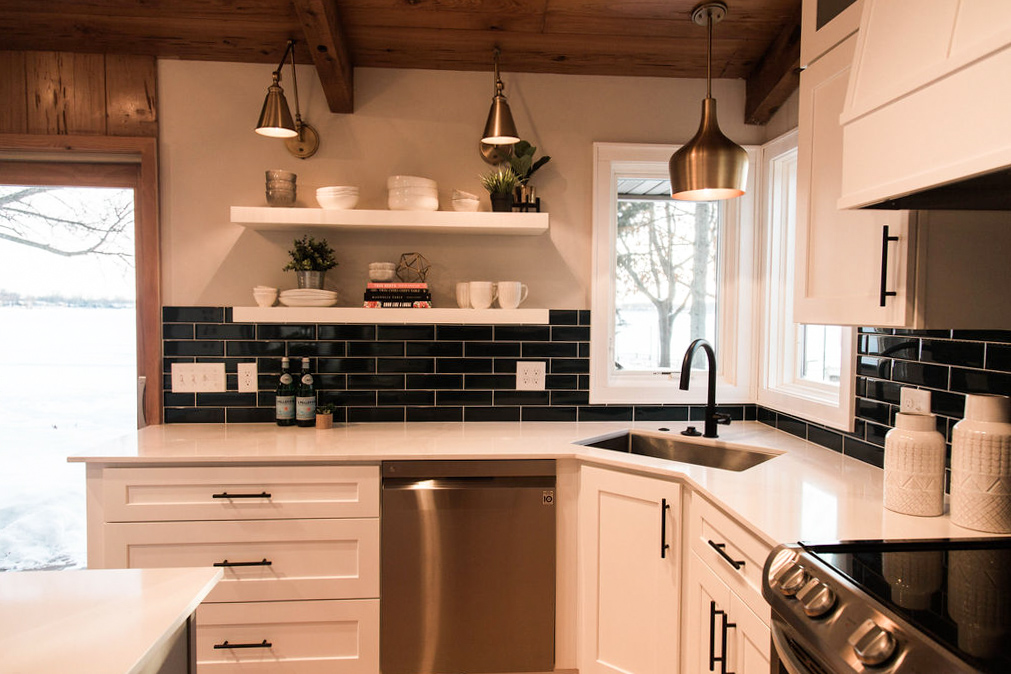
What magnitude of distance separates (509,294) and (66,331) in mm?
1925

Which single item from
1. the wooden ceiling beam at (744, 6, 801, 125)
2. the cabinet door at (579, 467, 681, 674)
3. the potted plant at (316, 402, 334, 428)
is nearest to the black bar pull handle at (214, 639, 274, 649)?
the potted plant at (316, 402, 334, 428)

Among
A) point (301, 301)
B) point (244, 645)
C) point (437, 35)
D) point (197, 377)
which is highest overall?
point (437, 35)

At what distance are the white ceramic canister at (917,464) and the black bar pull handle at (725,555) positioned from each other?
15.4 inches

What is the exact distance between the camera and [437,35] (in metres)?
2.36

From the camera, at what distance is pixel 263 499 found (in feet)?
6.65

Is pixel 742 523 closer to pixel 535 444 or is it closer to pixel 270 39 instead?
pixel 535 444

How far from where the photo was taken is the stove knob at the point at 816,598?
985 millimetres

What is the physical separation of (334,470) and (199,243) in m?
1.22

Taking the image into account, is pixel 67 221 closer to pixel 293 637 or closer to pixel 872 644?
pixel 293 637

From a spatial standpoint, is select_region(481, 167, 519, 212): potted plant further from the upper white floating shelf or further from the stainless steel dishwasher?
the stainless steel dishwasher

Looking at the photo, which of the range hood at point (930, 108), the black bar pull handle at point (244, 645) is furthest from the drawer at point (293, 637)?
the range hood at point (930, 108)

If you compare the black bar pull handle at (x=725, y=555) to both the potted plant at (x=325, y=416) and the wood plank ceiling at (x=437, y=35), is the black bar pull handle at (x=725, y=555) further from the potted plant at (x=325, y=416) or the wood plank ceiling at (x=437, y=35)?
the wood plank ceiling at (x=437, y=35)

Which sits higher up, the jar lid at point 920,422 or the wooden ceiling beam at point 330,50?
the wooden ceiling beam at point 330,50

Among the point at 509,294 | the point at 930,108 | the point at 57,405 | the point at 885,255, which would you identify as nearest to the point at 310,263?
the point at 509,294
